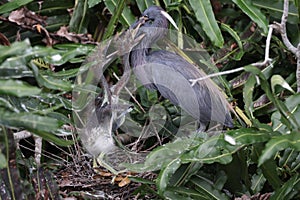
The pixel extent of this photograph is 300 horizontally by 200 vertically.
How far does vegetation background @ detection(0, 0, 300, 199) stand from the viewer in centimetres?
156

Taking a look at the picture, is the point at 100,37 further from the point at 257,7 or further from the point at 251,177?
the point at 251,177

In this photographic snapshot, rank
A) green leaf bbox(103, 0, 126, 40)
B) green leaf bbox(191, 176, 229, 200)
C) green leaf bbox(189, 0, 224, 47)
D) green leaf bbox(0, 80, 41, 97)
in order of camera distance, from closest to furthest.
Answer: green leaf bbox(0, 80, 41, 97) < green leaf bbox(191, 176, 229, 200) < green leaf bbox(189, 0, 224, 47) < green leaf bbox(103, 0, 126, 40)

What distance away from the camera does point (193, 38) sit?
2480 mm

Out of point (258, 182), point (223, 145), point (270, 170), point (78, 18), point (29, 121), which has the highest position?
point (29, 121)

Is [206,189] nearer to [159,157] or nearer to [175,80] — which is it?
[159,157]

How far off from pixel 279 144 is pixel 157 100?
851 mm

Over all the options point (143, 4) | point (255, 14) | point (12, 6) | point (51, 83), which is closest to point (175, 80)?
point (255, 14)

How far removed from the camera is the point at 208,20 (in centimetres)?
222

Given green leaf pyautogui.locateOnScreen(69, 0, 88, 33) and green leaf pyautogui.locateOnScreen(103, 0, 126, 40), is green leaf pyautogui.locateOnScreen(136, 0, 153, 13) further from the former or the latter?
green leaf pyautogui.locateOnScreen(69, 0, 88, 33)

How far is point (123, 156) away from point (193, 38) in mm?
568

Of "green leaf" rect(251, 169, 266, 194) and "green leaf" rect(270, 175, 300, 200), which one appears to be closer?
"green leaf" rect(270, 175, 300, 200)

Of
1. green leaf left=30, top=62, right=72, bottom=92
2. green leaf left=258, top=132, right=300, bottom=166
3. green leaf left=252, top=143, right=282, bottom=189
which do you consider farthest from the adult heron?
green leaf left=30, top=62, right=72, bottom=92

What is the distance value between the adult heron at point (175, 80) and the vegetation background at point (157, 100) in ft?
0.38

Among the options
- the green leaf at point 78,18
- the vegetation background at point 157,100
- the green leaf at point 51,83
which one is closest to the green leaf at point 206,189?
the vegetation background at point 157,100
